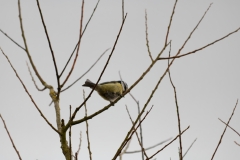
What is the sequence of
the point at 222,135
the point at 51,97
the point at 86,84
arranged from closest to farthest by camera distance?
the point at 51,97, the point at 222,135, the point at 86,84

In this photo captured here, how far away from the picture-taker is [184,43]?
75.9 inches

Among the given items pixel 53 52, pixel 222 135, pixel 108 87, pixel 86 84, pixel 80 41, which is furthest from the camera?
pixel 108 87

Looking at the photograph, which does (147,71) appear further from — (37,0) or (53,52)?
(37,0)

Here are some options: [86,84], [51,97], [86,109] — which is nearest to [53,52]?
[51,97]

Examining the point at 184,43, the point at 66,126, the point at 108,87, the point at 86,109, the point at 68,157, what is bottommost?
the point at 68,157

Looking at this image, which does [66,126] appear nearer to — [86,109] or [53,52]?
[53,52]

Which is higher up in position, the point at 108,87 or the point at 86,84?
the point at 108,87

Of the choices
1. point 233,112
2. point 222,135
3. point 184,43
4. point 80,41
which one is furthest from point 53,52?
point 233,112

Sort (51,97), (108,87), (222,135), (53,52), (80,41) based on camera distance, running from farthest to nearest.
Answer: (108,87), (222,135), (51,97), (80,41), (53,52)

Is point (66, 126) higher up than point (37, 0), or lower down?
lower down

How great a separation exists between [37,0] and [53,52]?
26 cm

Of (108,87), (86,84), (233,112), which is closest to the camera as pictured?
(233,112)

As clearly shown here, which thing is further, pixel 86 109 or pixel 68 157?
pixel 86 109

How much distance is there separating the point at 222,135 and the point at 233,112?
0.78 ft
